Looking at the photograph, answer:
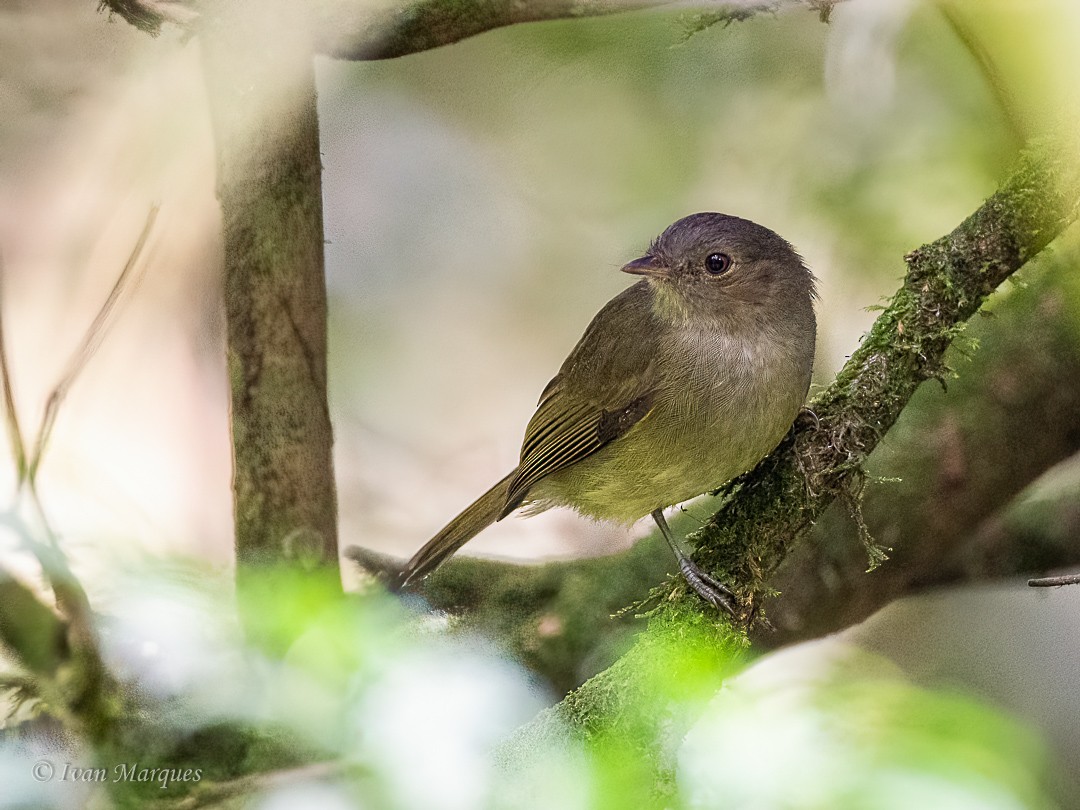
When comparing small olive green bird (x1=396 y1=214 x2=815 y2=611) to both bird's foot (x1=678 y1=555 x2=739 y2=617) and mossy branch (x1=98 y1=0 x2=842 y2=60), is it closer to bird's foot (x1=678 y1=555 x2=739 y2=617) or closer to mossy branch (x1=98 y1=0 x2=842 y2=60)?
bird's foot (x1=678 y1=555 x2=739 y2=617)

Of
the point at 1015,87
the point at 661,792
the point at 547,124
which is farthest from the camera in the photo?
the point at 547,124

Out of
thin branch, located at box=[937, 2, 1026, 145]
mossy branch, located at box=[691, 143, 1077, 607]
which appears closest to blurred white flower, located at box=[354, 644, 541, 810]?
mossy branch, located at box=[691, 143, 1077, 607]

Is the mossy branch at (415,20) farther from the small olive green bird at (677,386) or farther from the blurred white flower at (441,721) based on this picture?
the blurred white flower at (441,721)

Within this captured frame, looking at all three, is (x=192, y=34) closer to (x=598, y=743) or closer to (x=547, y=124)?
(x=547, y=124)

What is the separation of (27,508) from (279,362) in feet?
1.40

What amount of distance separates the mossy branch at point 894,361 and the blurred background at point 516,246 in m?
0.11

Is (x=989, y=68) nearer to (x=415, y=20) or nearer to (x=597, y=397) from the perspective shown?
(x=597, y=397)

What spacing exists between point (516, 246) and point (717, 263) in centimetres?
33

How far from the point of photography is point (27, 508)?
60.6 inches

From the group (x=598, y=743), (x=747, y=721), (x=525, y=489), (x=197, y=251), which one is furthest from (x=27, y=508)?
(x=747, y=721)

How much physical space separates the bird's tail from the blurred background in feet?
0.13

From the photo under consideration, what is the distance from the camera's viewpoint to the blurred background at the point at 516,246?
1.55m

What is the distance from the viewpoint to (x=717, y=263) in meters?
1.53

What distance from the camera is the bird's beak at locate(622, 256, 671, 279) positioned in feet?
4.85
